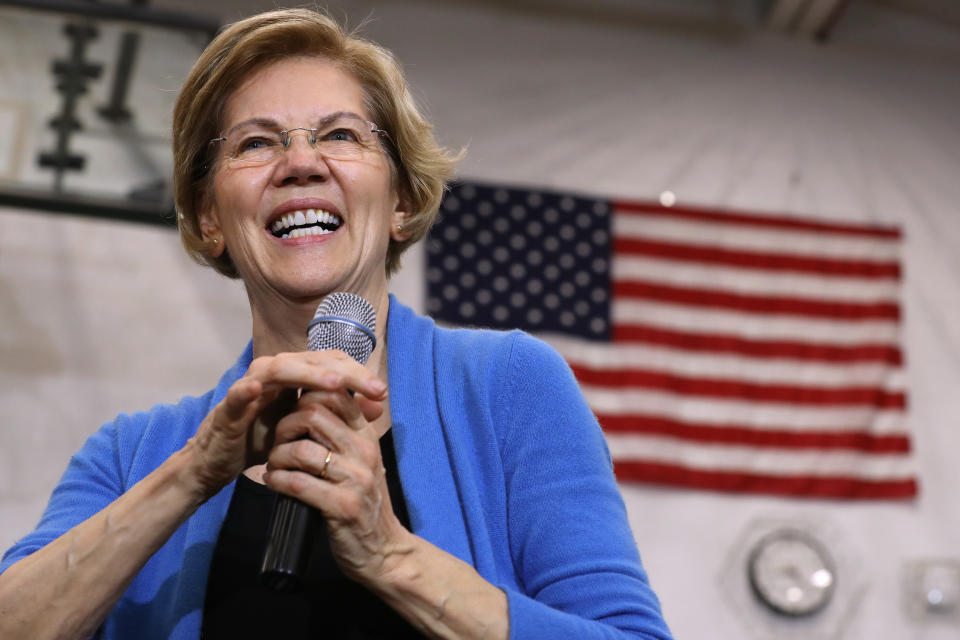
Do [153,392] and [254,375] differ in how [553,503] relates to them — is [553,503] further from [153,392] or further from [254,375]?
[153,392]

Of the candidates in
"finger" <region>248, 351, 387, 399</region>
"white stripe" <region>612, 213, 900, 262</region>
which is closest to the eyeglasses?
"finger" <region>248, 351, 387, 399</region>

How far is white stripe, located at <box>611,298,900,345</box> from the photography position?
18.0ft

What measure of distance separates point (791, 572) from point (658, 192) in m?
2.09

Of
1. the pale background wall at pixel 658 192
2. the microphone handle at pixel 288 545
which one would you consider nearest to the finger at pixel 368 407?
the microphone handle at pixel 288 545

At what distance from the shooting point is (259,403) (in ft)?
3.46

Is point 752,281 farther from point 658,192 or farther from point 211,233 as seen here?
point 211,233

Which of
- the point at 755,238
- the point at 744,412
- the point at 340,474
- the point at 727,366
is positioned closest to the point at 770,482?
the point at 744,412

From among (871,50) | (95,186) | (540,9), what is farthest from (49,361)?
(871,50)

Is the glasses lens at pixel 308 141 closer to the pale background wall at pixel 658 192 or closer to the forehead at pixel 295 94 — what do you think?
the forehead at pixel 295 94

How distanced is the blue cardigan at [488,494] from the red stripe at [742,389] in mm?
4009

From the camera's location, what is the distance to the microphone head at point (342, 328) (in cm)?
114

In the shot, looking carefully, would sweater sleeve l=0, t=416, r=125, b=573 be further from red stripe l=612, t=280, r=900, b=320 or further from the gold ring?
red stripe l=612, t=280, r=900, b=320

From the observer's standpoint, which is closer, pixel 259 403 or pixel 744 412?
pixel 259 403

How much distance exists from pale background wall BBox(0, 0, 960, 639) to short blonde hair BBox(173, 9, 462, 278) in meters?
3.58
